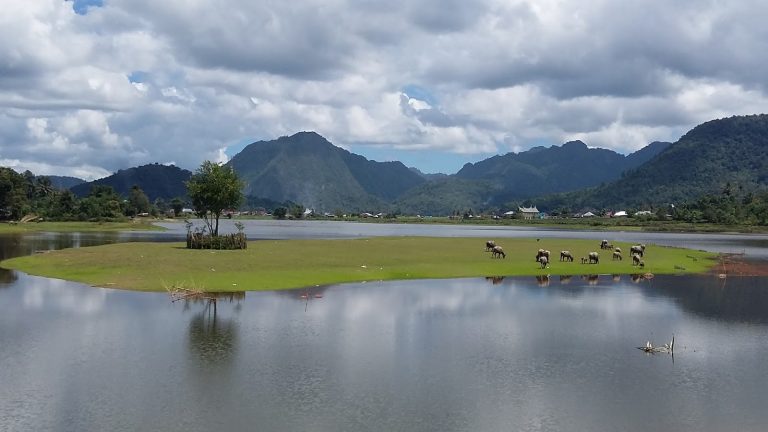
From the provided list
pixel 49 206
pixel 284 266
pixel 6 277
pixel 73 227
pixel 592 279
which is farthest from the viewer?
pixel 49 206

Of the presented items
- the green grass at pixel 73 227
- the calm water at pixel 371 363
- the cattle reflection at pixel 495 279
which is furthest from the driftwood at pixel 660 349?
the green grass at pixel 73 227

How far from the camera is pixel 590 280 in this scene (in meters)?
59.6

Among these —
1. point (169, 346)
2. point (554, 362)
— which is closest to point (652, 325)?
point (554, 362)

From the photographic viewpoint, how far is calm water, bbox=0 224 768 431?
20.5m

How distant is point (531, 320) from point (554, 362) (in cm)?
998

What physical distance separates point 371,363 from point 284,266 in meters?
32.5

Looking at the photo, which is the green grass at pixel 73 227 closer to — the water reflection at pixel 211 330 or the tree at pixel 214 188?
the tree at pixel 214 188

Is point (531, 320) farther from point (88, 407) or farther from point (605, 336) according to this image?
point (88, 407)

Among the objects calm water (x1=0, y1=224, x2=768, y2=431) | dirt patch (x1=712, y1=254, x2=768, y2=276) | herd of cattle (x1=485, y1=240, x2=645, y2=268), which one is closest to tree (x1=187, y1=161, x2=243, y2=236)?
herd of cattle (x1=485, y1=240, x2=645, y2=268)

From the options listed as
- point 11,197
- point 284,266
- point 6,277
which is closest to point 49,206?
point 11,197

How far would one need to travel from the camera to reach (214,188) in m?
84.1

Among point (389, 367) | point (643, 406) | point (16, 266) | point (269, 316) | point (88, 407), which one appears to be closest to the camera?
point (88, 407)

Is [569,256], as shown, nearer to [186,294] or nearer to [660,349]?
[660,349]

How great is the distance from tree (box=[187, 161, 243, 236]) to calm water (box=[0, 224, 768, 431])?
39.4 meters
